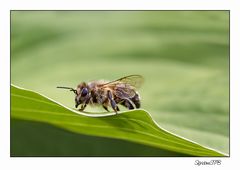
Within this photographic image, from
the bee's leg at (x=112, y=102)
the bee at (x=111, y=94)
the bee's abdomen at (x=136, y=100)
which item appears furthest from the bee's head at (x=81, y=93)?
the bee's abdomen at (x=136, y=100)

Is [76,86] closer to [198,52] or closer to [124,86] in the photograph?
[124,86]

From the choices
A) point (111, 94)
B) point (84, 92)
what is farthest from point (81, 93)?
point (111, 94)

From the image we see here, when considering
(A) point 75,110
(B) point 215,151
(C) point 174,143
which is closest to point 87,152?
(A) point 75,110

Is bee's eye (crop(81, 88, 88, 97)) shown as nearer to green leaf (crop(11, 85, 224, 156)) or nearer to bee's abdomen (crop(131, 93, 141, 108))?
green leaf (crop(11, 85, 224, 156))

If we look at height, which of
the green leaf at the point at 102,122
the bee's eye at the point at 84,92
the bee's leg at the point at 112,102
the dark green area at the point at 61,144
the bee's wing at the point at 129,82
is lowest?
the dark green area at the point at 61,144

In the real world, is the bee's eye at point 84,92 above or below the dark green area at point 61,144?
above

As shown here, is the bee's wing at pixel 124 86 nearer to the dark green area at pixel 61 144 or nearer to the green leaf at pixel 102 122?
the green leaf at pixel 102 122

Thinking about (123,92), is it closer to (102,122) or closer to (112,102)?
(112,102)

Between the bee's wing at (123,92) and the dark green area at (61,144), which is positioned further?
the dark green area at (61,144)

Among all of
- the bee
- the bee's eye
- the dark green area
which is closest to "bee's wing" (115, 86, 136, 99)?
the bee
